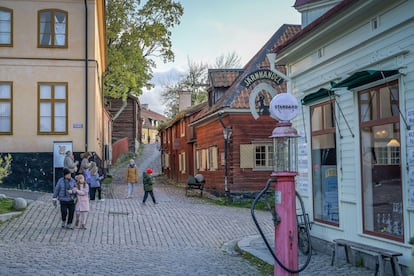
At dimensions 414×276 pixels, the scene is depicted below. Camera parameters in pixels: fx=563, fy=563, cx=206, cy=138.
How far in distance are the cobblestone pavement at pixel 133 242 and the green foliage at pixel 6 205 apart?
1.89 feet

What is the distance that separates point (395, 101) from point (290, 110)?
66.9 inches

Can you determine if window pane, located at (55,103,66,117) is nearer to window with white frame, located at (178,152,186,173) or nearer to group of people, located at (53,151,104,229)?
group of people, located at (53,151,104,229)

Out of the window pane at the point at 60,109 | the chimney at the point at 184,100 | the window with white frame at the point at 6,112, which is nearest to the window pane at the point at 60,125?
the window pane at the point at 60,109

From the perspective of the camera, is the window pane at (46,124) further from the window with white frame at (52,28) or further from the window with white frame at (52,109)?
the window with white frame at (52,28)

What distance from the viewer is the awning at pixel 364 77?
8.18 metres

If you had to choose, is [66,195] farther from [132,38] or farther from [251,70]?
[132,38]

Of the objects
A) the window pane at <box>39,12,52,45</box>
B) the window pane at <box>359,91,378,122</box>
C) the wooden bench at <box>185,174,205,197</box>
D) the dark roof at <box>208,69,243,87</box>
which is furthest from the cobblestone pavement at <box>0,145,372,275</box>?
the dark roof at <box>208,69,243,87</box>

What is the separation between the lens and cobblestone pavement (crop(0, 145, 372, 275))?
966 centimetres

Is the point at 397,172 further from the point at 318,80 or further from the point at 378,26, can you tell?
the point at 318,80

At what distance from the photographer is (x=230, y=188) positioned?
24.4 metres

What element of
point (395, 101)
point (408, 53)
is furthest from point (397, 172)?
point (408, 53)

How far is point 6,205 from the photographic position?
1691 cm

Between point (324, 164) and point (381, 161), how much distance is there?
221cm

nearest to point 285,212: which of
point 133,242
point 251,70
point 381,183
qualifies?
point 381,183
